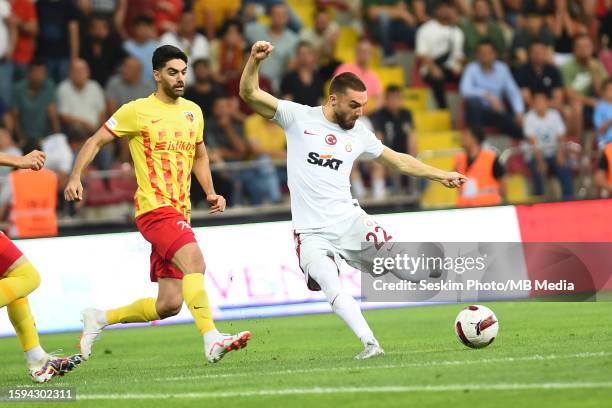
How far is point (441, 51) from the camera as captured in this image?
23109 millimetres

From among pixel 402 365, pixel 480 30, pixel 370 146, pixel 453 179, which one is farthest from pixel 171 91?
pixel 480 30

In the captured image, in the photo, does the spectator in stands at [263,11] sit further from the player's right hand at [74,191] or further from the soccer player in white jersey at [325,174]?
the player's right hand at [74,191]

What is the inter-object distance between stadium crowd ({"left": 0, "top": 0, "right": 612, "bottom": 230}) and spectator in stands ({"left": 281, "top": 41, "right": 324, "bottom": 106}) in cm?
2

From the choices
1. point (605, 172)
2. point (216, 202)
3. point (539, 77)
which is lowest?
point (605, 172)

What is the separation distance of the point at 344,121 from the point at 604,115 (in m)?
11.5

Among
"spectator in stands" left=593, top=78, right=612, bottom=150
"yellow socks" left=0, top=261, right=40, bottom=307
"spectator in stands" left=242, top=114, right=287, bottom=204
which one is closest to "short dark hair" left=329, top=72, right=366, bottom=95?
"yellow socks" left=0, top=261, right=40, bottom=307

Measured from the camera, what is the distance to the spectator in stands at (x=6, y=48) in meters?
19.7

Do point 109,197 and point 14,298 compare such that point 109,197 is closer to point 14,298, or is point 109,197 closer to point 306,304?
point 306,304

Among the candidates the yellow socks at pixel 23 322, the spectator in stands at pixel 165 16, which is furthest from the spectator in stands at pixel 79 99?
the yellow socks at pixel 23 322

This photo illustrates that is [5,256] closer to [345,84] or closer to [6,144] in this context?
[345,84]

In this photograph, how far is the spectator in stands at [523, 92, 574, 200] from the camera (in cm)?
2038

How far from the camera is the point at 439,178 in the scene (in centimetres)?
1127

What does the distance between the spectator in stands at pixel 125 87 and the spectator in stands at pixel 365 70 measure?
10.6 ft

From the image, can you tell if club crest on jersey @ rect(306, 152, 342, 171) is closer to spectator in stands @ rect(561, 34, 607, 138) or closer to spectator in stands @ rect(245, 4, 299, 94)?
spectator in stands @ rect(245, 4, 299, 94)
